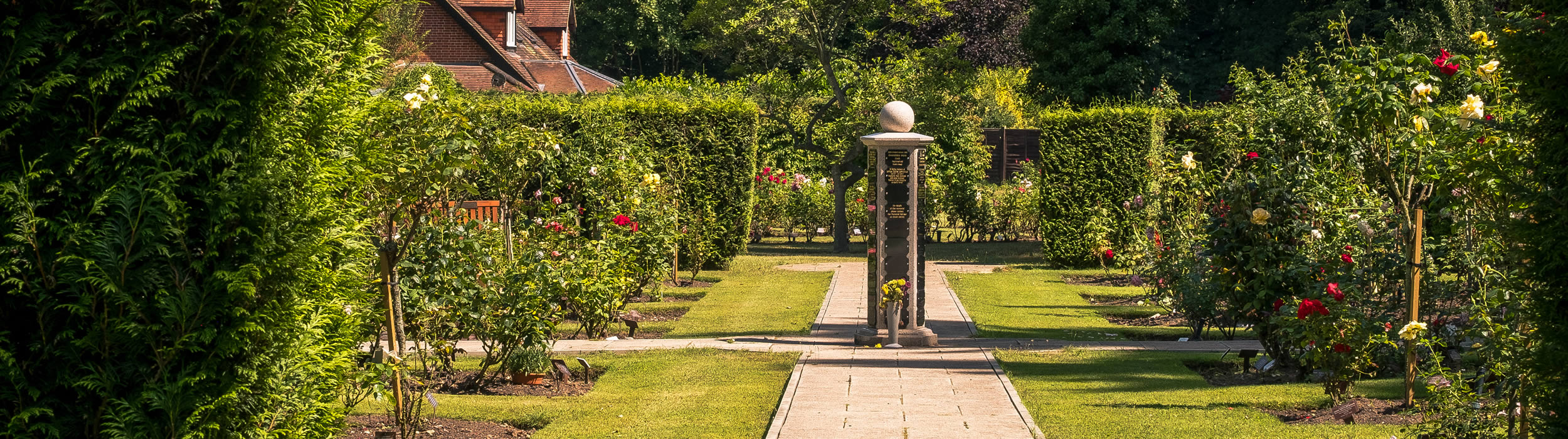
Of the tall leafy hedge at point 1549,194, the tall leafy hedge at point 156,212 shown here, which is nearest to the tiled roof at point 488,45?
the tall leafy hedge at point 156,212

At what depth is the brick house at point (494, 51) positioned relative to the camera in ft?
104

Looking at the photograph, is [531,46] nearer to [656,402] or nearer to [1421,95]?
[656,402]

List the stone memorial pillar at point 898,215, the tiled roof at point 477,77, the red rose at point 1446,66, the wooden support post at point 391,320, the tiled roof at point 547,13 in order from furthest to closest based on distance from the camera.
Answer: the tiled roof at point 547,13
the tiled roof at point 477,77
the stone memorial pillar at point 898,215
the red rose at point 1446,66
the wooden support post at point 391,320

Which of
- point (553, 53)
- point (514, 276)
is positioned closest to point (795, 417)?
point (514, 276)

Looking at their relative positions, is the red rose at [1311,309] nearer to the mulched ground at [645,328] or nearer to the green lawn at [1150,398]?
the green lawn at [1150,398]

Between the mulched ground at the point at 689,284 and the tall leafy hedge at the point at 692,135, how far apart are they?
1.61 feet

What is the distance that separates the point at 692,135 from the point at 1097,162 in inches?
232

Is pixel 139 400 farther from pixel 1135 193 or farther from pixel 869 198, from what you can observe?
pixel 1135 193

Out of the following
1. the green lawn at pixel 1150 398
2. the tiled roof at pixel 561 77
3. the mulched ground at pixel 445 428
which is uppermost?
the tiled roof at pixel 561 77

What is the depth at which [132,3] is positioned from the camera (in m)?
3.46

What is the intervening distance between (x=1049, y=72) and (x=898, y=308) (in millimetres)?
14772

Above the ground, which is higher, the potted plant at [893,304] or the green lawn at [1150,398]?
the potted plant at [893,304]

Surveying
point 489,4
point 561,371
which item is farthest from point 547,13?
point 561,371

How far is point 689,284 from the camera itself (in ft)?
49.2
